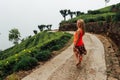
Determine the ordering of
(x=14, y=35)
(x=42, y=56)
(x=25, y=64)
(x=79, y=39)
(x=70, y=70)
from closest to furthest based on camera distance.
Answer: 1. (x=70, y=70)
2. (x=79, y=39)
3. (x=25, y=64)
4. (x=42, y=56)
5. (x=14, y=35)

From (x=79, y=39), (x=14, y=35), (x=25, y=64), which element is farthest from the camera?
(x=14, y=35)

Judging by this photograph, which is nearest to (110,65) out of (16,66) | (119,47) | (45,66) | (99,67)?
(99,67)

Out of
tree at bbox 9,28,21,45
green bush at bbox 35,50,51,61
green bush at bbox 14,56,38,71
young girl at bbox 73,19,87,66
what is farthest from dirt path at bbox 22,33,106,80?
tree at bbox 9,28,21,45

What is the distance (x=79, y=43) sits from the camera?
57.2 feet

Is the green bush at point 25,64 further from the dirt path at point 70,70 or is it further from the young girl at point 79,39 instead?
the young girl at point 79,39

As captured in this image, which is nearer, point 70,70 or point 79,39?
point 70,70

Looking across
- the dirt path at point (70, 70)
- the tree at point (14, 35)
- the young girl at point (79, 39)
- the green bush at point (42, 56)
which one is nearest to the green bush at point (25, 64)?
the dirt path at point (70, 70)

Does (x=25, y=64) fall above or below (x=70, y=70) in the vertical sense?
above

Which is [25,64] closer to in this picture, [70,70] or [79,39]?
[70,70]

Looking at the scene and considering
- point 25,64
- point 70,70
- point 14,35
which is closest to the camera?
point 70,70

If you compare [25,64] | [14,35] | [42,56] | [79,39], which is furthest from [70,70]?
[14,35]

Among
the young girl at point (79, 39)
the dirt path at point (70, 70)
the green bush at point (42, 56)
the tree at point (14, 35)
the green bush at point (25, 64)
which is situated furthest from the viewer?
the tree at point (14, 35)

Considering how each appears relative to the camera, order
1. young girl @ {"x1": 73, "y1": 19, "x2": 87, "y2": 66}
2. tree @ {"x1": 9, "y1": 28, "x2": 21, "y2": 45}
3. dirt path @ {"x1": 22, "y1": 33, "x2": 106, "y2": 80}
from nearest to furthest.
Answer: dirt path @ {"x1": 22, "y1": 33, "x2": 106, "y2": 80} < young girl @ {"x1": 73, "y1": 19, "x2": 87, "y2": 66} < tree @ {"x1": 9, "y1": 28, "x2": 21, "y2": 45}

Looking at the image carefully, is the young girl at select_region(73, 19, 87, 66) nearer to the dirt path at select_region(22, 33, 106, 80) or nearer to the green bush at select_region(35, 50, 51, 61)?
the dirt path at select_region(22, 33, 106, 80)
